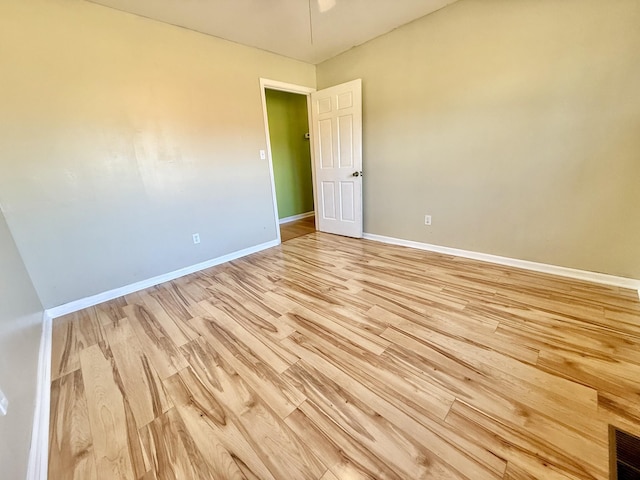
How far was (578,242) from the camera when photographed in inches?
85.4

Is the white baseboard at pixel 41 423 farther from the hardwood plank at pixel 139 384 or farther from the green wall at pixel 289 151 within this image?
the green wall at pixel 289 151

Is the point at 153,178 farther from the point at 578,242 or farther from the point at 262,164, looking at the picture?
the point at 578,242

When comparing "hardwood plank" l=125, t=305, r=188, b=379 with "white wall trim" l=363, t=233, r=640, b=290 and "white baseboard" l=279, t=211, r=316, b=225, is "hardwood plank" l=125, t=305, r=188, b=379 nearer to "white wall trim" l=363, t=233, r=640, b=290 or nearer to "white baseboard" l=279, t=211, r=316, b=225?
"white wall trim" l=363, t=233, r=640, b=290

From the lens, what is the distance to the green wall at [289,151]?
4.65 m

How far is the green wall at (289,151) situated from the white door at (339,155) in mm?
1152

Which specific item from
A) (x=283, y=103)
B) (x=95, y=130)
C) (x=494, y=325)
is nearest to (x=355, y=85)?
(x=283, y=103)

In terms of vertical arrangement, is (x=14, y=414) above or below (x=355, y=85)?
below

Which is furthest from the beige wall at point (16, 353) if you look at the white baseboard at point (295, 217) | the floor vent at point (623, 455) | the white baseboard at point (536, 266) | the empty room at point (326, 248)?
the white baseboard at point (295, 217)

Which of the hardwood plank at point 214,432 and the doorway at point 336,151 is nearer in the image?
the hardwood plank at point 214,432

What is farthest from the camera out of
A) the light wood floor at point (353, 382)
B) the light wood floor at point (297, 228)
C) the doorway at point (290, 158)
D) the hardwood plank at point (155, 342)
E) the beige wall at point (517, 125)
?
the doorway at point (290, 158)

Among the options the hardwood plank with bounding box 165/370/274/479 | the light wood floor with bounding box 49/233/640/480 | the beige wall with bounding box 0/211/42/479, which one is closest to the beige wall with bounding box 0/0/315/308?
the beige wall with bounding box 0/211/42/479

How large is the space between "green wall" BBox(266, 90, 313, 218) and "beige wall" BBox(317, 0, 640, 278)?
181cm

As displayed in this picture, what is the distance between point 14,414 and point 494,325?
8.11 ft

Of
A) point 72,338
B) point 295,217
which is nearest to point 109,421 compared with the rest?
point 72,338
